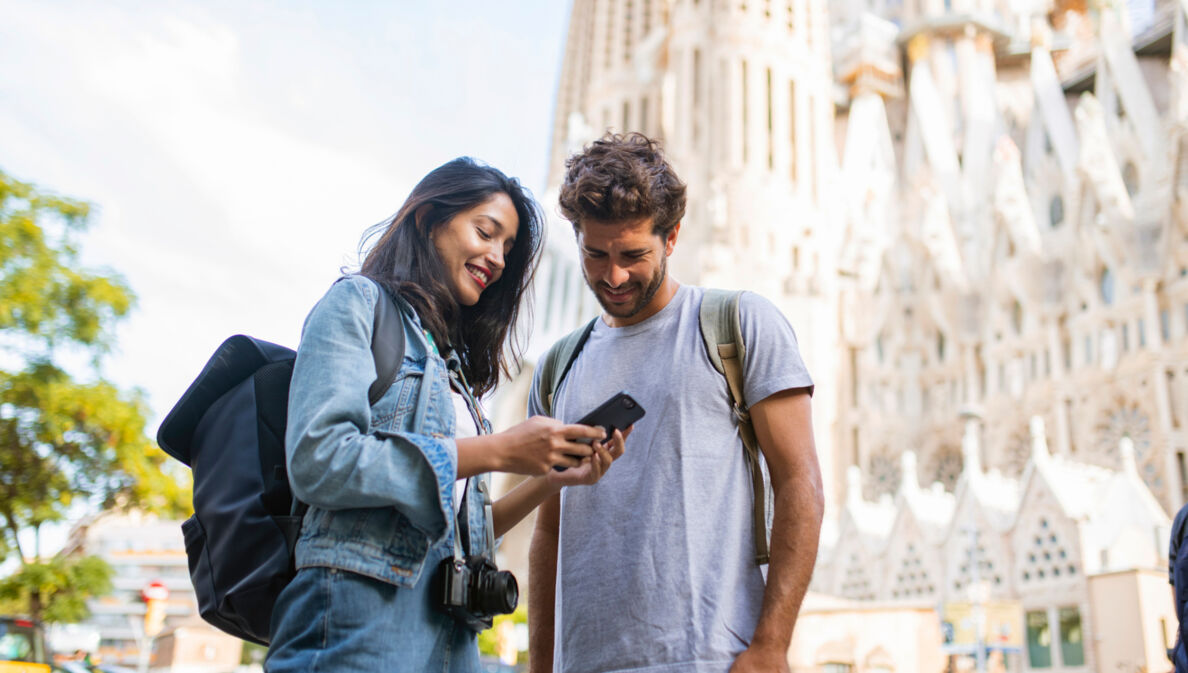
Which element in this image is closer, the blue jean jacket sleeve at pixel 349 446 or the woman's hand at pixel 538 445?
the blue jean jacket sleeve at pixel 349 446

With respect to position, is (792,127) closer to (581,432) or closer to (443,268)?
(443,268)

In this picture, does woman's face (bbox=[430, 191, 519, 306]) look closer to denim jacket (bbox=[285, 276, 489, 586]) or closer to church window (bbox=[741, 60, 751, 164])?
denim jacket (bbox=[285, 276, 489, 586])

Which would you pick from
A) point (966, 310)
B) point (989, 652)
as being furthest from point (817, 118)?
point (989, 652)

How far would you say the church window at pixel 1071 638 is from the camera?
17.0 m

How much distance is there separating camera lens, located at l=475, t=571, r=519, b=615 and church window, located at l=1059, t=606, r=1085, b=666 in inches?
697

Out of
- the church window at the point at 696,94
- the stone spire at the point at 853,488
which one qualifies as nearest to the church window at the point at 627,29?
the church window at the point at 696,94

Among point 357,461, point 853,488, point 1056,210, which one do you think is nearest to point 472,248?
point 357,461

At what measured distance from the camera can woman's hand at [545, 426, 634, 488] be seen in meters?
1.74

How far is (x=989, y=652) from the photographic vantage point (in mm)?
14906

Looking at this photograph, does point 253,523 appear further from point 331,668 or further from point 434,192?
point 434,192

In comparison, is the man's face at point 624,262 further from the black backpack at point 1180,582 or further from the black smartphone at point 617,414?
the black backpack at point 1180,582

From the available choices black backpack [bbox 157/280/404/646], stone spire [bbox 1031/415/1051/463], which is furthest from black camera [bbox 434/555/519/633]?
stone spire [bbox 1031/415/1051/463]

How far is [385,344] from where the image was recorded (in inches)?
68.0

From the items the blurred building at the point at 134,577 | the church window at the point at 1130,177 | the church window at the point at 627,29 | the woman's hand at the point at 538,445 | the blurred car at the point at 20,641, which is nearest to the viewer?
the woman's hand at the point at 538,445
